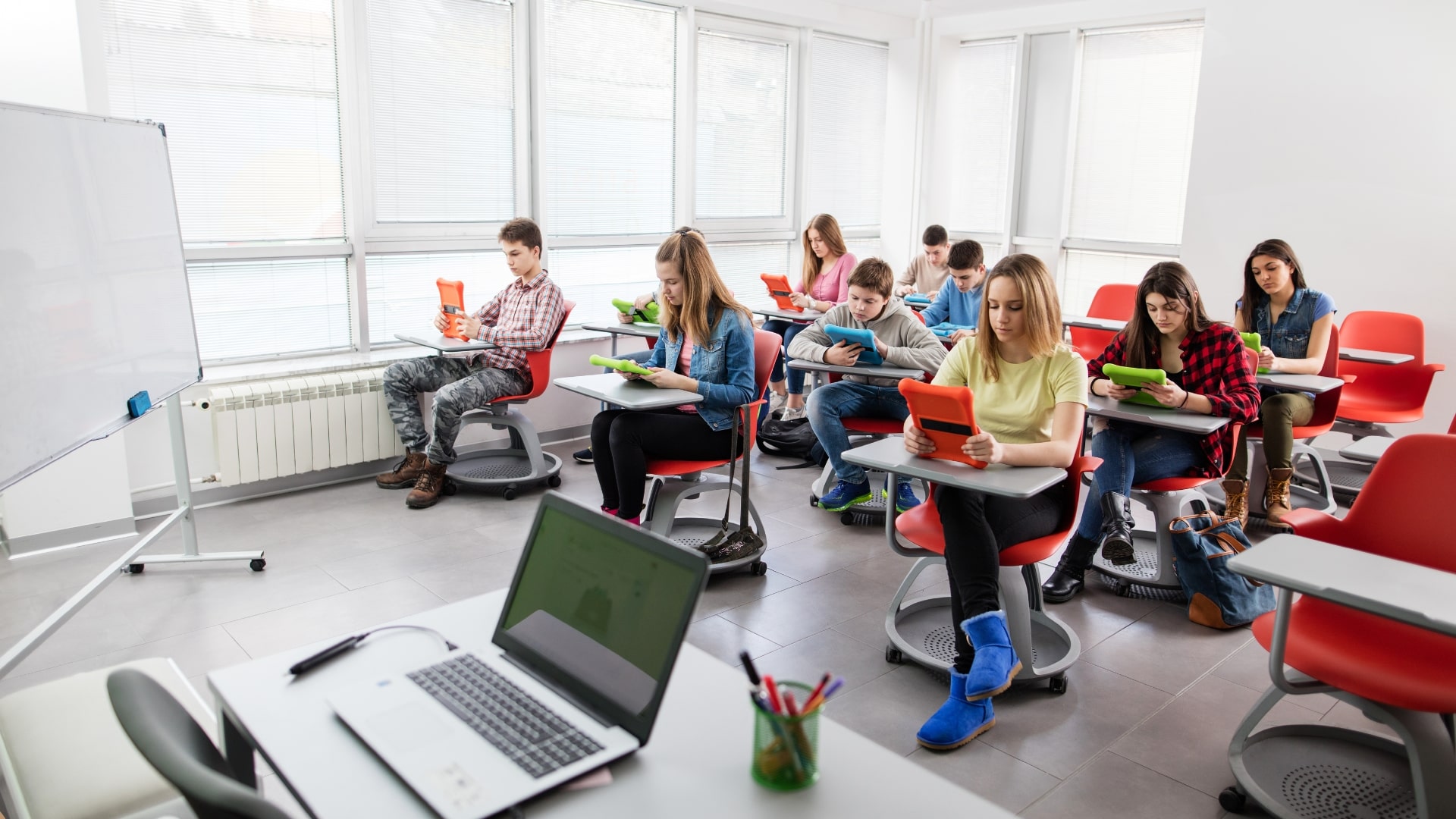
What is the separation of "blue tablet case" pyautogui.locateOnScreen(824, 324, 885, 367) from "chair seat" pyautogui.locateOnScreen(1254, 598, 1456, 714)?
2.09 meters

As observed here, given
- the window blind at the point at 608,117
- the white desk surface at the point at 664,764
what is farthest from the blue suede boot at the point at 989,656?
the window blind at the point at 608,117

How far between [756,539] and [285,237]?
116 inches

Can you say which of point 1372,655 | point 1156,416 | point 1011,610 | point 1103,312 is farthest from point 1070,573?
point 1103,312

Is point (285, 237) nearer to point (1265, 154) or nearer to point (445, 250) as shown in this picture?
point (445, 250)

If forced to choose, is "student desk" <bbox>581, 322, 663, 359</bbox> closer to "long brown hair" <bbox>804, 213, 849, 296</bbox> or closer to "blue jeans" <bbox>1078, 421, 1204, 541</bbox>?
"long brown hair" <bbox>804, 213, 849, 296</bbox>

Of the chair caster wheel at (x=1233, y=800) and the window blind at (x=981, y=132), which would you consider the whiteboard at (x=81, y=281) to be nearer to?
the chair caster wheel at (x=1233, y=800)

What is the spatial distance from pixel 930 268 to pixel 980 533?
4335mm

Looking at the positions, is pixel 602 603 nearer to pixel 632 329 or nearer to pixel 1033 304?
pixel 1033 304

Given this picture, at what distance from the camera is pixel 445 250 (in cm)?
563

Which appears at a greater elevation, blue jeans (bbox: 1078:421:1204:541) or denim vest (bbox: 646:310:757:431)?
denim vest (bbox: 646:310:757:431)

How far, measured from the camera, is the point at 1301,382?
161 inches

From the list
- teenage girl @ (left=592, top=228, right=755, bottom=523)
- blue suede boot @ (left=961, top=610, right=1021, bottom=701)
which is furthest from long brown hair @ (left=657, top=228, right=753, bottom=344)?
blue suede boot @ (left=961, top=610, right=1021, bottom=701)

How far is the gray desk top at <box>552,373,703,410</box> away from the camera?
357 centimetres

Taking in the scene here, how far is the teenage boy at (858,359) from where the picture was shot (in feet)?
14.6
